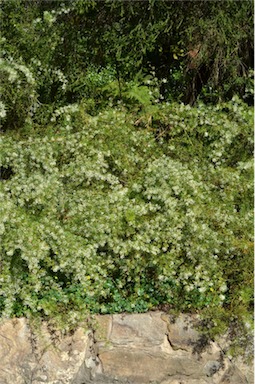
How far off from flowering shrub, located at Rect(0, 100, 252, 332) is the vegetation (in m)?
0.01

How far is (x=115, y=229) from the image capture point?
4453mm

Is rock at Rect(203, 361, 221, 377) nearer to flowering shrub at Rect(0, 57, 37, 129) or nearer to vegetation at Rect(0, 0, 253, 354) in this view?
vegetation at Rect(0, 0, 253, 354)

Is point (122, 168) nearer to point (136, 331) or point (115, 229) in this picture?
point (115, 229)

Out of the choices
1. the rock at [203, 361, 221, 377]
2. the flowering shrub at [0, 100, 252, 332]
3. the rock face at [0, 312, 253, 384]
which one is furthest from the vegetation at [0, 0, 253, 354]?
the rock at [203, 361, 221, 377]

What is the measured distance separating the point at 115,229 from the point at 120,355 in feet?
3.05

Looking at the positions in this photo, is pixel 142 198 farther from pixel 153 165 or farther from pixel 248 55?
pixel 248 55

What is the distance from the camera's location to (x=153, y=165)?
15.8 ft

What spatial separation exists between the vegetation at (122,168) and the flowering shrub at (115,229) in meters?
0.01

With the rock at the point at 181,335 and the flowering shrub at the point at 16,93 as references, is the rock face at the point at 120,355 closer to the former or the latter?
the rock at the point at 181,335

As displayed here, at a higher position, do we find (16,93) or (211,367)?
(16,93)

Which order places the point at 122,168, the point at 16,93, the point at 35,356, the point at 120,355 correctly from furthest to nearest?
the point at 16,93 < the point at 122,168 < the point at 120,355 < the point at 35,356

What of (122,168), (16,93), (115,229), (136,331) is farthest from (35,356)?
(16,93)

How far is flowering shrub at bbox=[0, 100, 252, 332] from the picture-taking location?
4.36 m

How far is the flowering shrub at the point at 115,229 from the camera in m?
4.36
